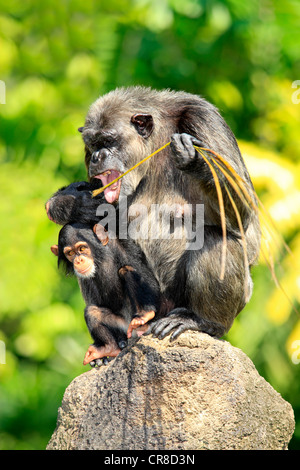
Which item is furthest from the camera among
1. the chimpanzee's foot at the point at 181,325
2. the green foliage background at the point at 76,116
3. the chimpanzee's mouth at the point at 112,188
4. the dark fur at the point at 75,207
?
the green foliage background at the point at 76,116

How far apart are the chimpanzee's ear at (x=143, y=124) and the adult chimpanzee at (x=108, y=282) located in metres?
0.78

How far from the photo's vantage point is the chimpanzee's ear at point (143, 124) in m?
4.94

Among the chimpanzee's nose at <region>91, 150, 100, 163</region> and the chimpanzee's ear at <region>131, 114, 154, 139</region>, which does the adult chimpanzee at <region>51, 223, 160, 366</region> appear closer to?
the chimpanzee's nose at <region>91, 150, 100, 163</region>

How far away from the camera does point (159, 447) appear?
4.00 meters

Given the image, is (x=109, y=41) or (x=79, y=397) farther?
(x=109, y=41)

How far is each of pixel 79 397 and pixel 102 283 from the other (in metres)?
0.91

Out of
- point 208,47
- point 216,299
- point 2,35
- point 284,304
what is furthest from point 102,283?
point 2,35

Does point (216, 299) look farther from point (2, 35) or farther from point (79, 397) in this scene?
point (2, 35)

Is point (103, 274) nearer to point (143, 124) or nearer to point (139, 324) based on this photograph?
point (139, 324)

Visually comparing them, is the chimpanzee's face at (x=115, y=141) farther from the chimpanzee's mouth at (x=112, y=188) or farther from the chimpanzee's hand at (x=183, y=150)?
the chimpanzee's hand at (x=183, y=150)

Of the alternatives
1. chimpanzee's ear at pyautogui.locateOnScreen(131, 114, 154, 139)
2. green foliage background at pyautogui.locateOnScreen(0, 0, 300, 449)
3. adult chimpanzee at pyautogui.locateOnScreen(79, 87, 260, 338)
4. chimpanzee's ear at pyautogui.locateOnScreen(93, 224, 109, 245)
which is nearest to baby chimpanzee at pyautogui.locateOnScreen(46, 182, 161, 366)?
chimpanzee's ear at pyautogui.locateOnScreen(93, 224, 109, 245)

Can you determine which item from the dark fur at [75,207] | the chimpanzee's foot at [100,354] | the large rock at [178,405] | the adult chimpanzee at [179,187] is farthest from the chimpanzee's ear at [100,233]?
the large rock at [178,405]

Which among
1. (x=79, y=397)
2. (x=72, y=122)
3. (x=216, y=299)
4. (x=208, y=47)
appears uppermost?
(x=208, y=47)

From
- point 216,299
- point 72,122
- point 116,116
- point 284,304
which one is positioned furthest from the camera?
point 72,122
